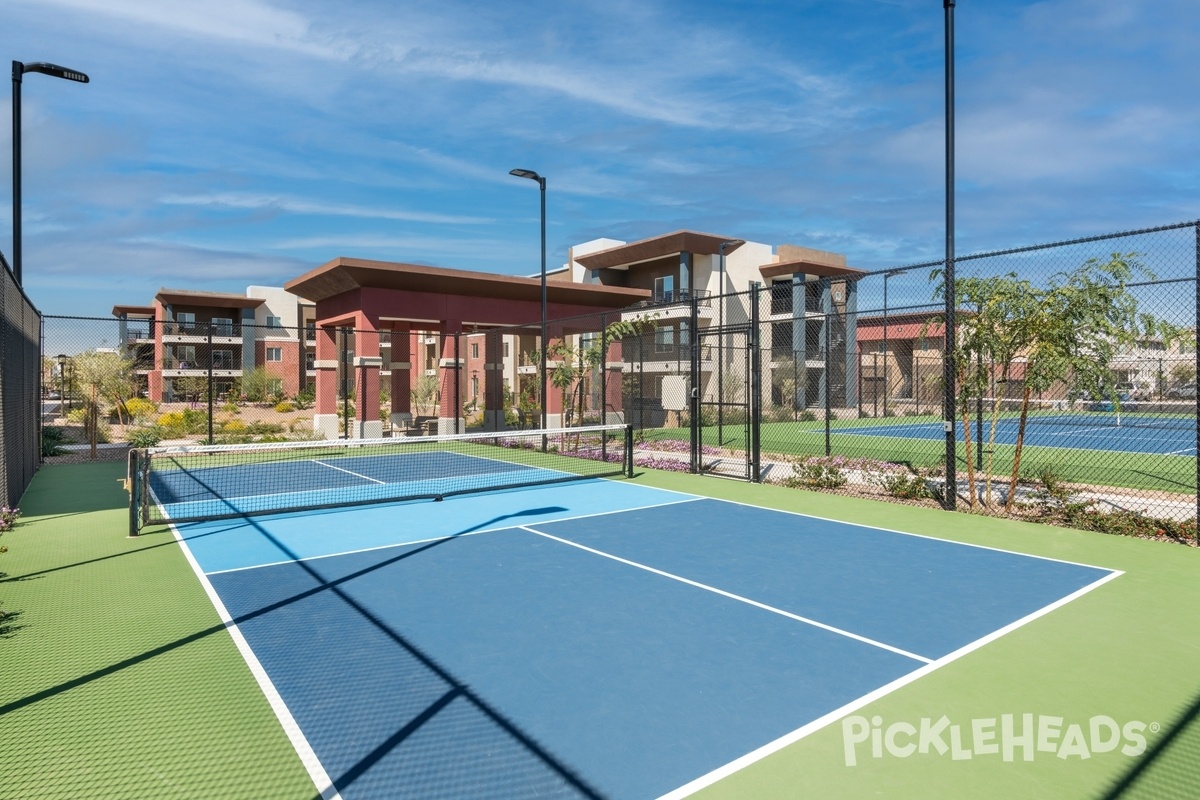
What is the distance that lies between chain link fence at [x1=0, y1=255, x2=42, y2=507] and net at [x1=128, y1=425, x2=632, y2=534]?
5.23ft

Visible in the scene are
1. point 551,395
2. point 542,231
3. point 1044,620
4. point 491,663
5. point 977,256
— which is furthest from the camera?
point 551,395

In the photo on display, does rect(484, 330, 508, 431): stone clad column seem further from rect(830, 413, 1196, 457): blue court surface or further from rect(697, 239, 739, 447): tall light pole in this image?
rect(830, 413, 1196, 457): blue court surface

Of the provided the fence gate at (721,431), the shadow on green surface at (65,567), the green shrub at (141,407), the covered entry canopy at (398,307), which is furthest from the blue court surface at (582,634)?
the green shrub at (141,407)

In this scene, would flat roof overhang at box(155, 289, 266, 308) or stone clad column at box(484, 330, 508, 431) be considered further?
flat roof overhang at box(155, 289, 266, 308)

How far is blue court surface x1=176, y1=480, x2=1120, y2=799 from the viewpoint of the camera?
388 centimetres

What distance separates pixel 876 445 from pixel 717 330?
31.3ft

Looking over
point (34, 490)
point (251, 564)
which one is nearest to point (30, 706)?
point (251, 564)

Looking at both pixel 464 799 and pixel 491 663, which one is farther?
pixel 491 663

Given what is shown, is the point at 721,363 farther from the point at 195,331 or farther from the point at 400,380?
the point at 195,331

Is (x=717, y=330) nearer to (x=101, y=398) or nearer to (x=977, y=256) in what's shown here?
(x=977, y=256)

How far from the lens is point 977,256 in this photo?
10.4m

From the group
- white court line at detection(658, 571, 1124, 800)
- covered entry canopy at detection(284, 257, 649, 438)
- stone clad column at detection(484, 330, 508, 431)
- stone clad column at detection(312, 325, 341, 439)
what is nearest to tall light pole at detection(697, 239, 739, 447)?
covered entry canopy at detection(284, 257, 649, 438)

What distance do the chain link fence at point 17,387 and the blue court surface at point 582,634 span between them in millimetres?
2983

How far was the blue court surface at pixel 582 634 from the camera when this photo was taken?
3881 mm
